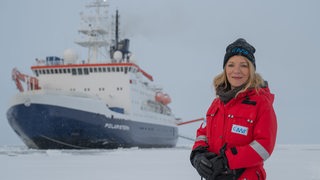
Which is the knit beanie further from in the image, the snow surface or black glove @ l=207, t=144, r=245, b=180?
the snow surface

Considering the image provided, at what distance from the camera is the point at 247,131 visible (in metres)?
2.16

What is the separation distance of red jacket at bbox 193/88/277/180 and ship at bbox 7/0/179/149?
54.2 feet

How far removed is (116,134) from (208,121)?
18.2 metres

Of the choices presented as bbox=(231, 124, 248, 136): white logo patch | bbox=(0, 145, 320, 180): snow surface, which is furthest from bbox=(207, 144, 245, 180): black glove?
bbox=(0, 145, 320, 180): snow surface

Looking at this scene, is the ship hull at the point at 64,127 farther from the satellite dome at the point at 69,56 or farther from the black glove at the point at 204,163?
the black glove at the point at 204,163

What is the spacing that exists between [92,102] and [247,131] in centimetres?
1740

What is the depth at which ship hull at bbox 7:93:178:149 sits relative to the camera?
18000 mm

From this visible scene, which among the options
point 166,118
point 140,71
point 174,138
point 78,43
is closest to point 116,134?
point 140,71

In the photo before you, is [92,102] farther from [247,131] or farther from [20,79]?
[247,131]

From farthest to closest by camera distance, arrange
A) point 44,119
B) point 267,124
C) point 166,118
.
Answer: point 166,118
point 44,119
point 267,124

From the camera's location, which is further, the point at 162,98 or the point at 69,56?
the point at 162,98

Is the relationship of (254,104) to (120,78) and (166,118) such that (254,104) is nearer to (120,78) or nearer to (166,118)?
(120,78)

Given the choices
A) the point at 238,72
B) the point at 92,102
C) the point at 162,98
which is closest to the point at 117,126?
the point at 92,102

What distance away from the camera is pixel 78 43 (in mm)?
26500
